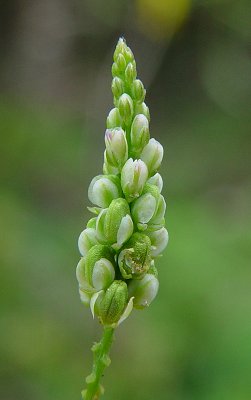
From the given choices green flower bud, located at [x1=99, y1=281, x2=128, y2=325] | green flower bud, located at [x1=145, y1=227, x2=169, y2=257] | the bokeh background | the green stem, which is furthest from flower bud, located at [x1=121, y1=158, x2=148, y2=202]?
the bokeh background

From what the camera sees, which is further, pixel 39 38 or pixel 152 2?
pixel 39 38

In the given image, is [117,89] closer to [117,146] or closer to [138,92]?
[138,92]

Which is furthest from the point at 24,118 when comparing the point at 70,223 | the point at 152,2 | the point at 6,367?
the point at 6,367

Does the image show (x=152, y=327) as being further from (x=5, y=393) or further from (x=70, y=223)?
(x=70, y=223)

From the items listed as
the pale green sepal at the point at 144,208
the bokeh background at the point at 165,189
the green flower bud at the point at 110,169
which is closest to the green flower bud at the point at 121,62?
the green flower bud at the point at 110,169

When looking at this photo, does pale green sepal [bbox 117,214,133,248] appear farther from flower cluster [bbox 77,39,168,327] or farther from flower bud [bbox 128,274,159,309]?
flower bud [bbox 128,274,159,309]

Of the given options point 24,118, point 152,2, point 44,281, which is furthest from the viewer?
point 24,118

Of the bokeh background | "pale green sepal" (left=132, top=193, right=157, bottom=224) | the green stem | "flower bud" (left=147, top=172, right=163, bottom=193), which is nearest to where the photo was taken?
the green stem
